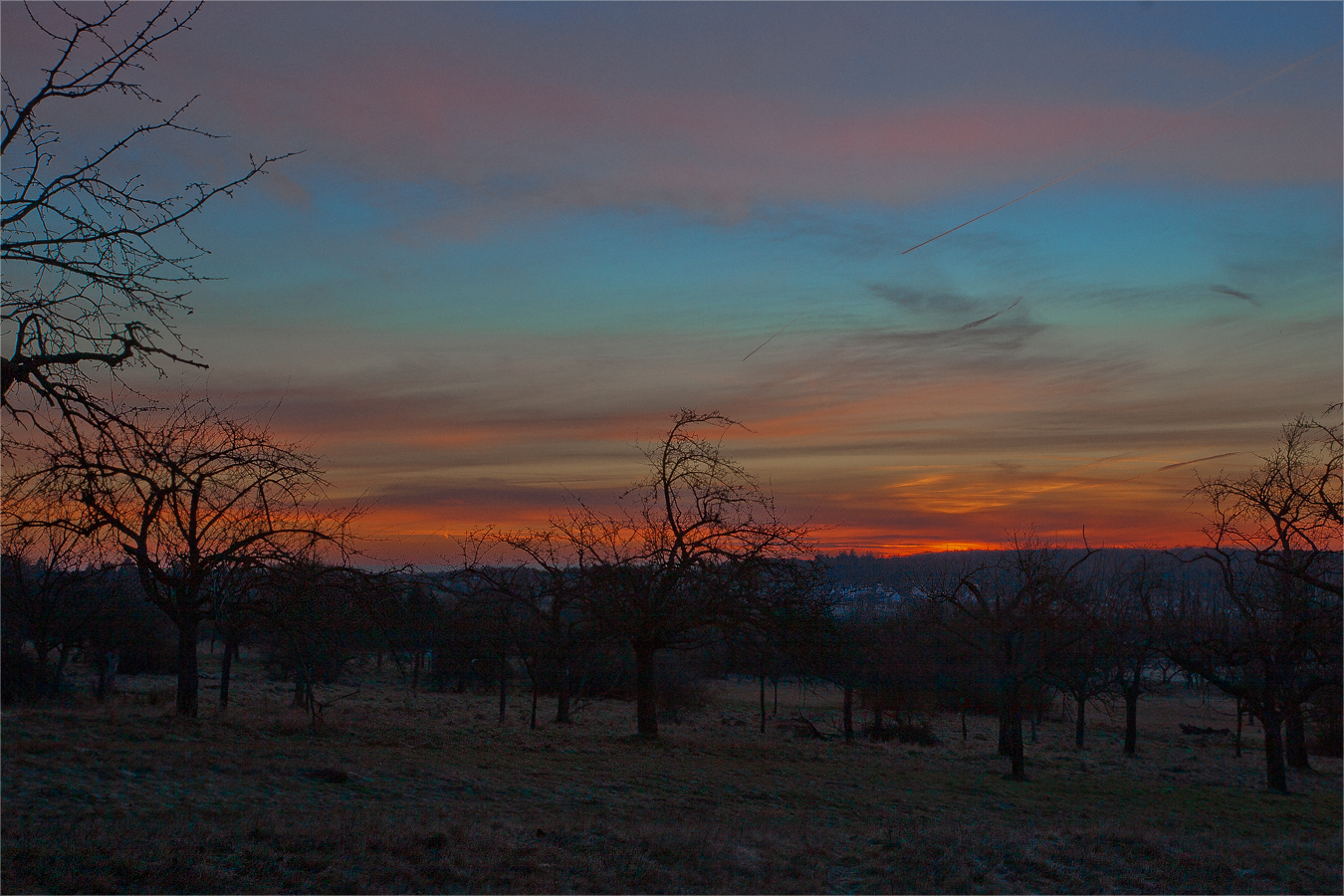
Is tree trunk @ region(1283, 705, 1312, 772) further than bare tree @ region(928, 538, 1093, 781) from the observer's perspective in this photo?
Yes

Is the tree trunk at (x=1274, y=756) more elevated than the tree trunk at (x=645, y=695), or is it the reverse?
the tree trunk at (x=645, y=695)

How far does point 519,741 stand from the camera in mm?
18062

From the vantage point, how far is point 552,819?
10680 millimetres

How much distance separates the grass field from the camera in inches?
A: 305

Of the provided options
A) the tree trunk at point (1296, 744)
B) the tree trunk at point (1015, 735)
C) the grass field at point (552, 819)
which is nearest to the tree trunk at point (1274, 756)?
the tree trunk at point (1296, 744)

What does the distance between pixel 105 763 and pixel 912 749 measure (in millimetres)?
23713

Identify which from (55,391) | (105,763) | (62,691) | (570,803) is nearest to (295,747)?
(105,763)

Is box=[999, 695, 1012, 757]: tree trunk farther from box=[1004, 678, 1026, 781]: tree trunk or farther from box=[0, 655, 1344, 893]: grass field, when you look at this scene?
box=[0, 655, 1344, 893]: grass field

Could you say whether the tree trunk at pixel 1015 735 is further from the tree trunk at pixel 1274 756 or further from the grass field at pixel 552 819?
the tree trunk at pixel 1274 756

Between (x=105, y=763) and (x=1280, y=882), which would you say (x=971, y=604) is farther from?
(x=105, y=763)

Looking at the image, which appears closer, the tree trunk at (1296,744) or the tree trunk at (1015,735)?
the tree trunk at (1015,735)

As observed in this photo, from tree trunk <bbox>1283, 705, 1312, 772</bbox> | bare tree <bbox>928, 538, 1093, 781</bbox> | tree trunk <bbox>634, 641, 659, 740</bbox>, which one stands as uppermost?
bare tree <bbox>928, 538, 1093, 781</bbox>

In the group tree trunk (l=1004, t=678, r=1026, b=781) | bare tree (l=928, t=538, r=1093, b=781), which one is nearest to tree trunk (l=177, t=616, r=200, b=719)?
bare tree (l=928, t=538, r=1093, b=781)

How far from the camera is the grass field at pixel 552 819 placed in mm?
7758
